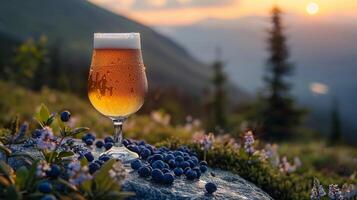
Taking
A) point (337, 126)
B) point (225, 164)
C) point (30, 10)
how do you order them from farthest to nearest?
point (30, 10)
point (337, 126)
point (225, 164)

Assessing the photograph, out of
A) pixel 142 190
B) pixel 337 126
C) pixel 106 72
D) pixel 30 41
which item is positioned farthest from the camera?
pixel 337 126

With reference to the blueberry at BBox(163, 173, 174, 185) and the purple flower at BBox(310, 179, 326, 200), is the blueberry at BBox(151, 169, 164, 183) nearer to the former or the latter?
the blueberry at BBox(163, 173, 174, 185)

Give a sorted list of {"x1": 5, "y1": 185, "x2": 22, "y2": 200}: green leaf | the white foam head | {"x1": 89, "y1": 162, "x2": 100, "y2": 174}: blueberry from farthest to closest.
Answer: the white foam head < {"x1": 89, "y1": 162, "x2": 100, "y2": 174}: blueberry < {"x1": 5, "y1": 185, "x2": 22, "y2": 200}: green leaf

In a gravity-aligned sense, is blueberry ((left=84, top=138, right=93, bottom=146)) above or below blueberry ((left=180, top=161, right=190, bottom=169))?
above

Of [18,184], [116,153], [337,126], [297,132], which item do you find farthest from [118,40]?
[337,126]

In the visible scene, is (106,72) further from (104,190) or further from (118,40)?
(104,190)

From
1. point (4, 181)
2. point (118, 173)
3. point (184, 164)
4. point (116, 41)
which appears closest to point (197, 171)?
point (184, 164)

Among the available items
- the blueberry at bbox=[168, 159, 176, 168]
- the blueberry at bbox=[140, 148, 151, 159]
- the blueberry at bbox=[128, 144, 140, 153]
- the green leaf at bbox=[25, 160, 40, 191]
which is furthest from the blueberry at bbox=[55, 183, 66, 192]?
the blueberry at bbox=[128, 144, 140, 153]

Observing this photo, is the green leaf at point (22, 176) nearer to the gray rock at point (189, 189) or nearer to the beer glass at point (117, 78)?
the gray rock at point (189, 189)
